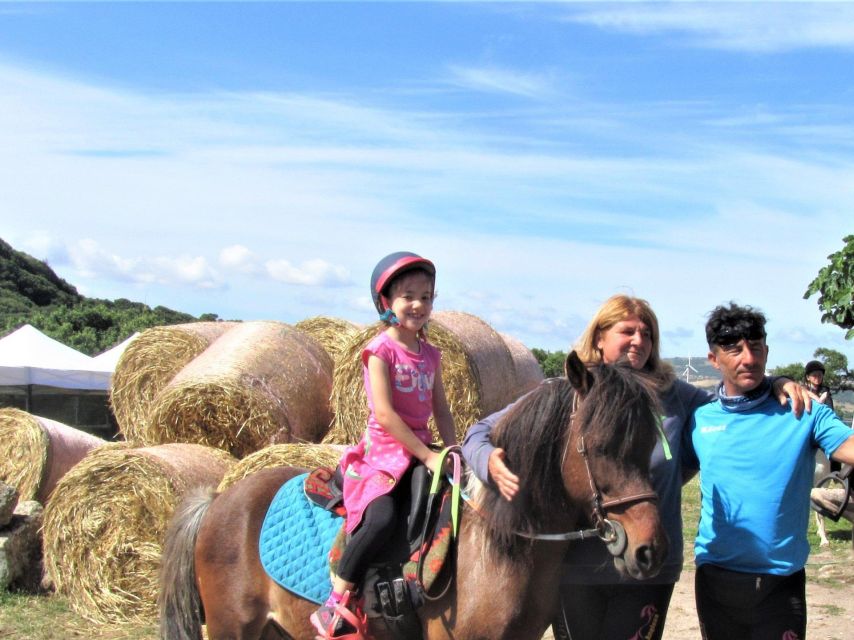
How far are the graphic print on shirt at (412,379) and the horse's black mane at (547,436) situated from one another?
1.49ft

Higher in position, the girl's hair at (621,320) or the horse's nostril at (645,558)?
the girl's hair at (621,320)

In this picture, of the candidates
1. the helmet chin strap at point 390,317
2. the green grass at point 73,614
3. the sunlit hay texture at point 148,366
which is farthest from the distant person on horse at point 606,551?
the sunlit hay texture at point 148,366

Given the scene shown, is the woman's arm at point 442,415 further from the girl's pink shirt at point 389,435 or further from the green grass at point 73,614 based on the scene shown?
the green grass at point 73,614

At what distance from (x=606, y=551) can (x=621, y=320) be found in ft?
2.73

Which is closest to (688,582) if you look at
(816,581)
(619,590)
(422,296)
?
(816,581)

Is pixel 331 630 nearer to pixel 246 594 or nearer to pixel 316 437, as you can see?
pixel 246 594

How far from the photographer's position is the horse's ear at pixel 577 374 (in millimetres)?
2836

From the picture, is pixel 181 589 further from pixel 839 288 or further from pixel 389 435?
pixel 839 288

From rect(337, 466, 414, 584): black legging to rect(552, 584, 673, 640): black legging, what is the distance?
2.25 feet

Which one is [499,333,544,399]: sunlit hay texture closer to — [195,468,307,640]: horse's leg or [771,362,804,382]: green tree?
[195,468,307,640]: horse's leg

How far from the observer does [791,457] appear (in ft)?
10.3

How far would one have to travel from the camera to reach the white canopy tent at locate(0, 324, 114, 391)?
14.7 metres

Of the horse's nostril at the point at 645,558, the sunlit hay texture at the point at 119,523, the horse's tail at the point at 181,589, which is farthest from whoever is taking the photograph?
the sunlit hay texture at the point at 119,523

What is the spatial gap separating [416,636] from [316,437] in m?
4.55
